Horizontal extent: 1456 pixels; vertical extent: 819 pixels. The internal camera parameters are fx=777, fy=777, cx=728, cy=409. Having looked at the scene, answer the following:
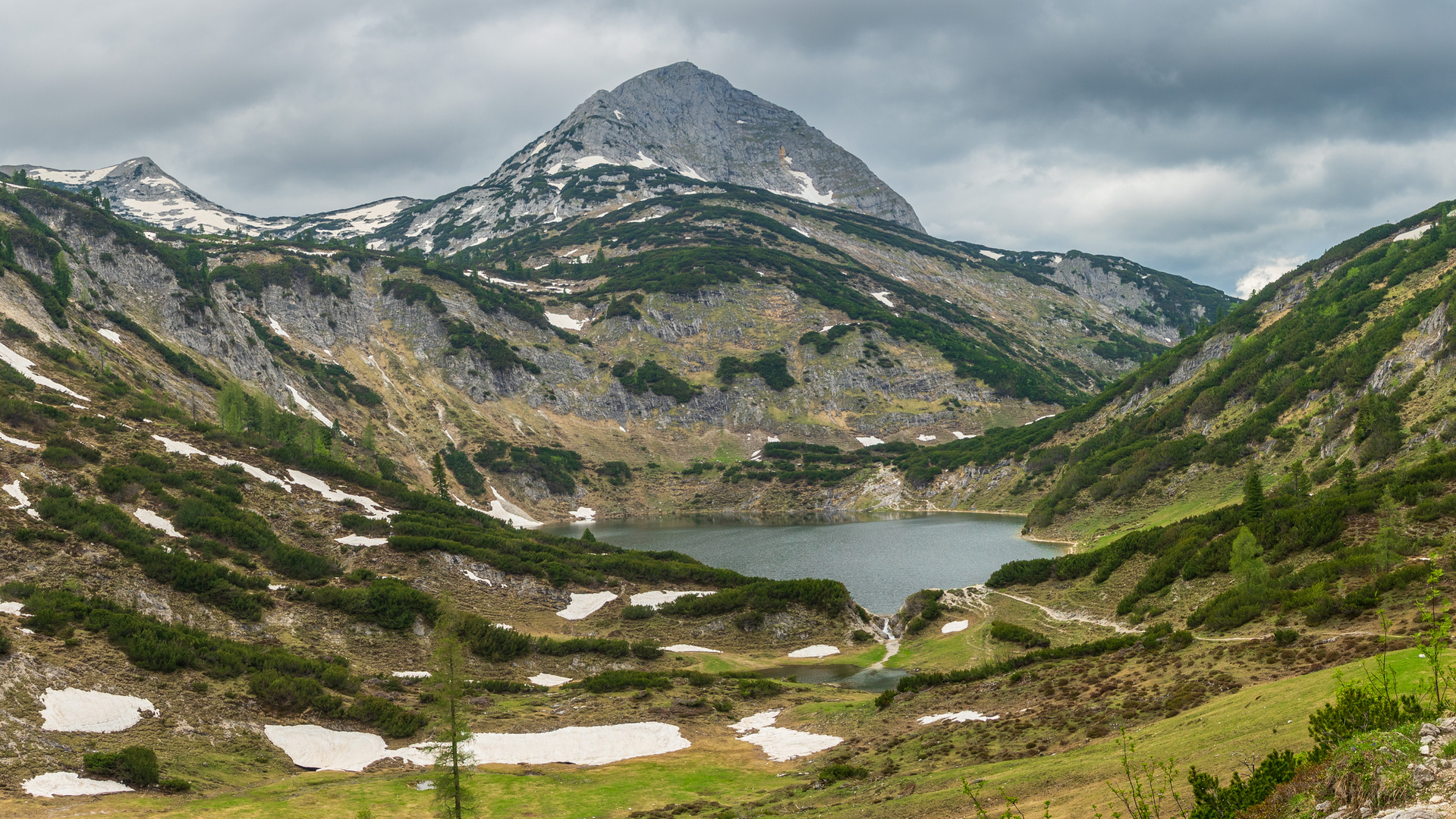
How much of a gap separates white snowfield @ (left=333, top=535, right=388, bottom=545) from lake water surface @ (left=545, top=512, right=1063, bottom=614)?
38.6 m

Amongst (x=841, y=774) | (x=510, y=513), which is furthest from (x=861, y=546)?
(x=841, y=774)

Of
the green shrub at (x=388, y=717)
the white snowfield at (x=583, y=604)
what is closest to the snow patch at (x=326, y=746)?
the green shrub at (x=388, y=717)

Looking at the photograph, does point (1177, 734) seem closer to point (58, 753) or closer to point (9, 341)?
point (58, 753)

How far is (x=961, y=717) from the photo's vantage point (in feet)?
98.9

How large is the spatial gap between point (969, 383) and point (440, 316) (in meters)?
131

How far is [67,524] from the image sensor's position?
1624 inches

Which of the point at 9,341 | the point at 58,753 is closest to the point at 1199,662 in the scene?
the point at 58,753

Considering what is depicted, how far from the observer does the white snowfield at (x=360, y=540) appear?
57.9 metres

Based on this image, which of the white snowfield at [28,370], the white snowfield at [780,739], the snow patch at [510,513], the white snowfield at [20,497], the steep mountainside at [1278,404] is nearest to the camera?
the white snowfield at [780,739]

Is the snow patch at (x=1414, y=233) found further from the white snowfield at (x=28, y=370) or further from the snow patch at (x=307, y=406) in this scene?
the snow patch at (x=307, y=406)

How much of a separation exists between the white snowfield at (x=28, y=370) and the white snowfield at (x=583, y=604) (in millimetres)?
40252

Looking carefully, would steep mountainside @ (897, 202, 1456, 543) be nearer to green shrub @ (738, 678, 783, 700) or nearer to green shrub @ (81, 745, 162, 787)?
green shrub @ (738, 678, 783, 700)

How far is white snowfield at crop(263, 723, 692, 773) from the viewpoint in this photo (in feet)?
95.8

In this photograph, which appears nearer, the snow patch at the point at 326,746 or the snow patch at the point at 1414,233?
the snow patch at the point at 326,746
